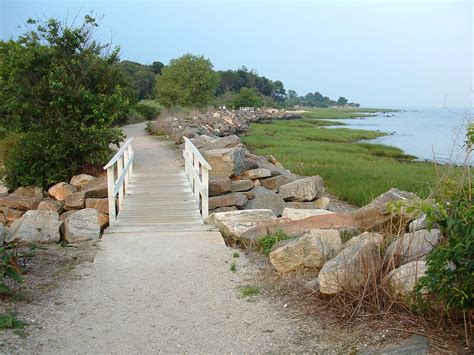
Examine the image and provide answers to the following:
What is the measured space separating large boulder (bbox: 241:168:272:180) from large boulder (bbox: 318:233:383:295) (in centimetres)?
914

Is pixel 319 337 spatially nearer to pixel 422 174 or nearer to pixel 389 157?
pixel 422 174

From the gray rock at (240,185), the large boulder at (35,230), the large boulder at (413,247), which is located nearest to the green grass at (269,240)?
the large boulder at (413,247)

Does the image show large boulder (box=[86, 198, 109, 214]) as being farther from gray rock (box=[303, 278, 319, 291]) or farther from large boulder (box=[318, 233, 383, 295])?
large boulder (box=[318, 233, 383, 295])

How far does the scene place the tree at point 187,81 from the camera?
49.6 m

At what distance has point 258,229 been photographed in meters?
8.49

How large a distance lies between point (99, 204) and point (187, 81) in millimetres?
39490

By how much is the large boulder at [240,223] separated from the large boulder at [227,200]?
1.98m

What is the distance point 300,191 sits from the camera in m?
14.0

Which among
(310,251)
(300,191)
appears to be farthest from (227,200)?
(310,251)

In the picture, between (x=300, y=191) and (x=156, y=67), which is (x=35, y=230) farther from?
(x=156, y=67)

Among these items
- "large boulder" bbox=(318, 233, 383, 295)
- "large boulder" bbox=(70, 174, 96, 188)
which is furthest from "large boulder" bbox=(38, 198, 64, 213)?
"large boulder" bbox=(318, 233, 383, 295)

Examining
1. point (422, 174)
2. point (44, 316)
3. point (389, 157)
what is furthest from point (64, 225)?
point (389, 157)

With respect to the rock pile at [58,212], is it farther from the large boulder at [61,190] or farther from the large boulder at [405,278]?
the large boulder at [405,278]

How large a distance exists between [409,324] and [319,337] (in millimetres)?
798
